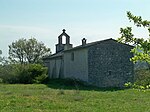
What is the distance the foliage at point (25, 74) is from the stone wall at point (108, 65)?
8.09 metres

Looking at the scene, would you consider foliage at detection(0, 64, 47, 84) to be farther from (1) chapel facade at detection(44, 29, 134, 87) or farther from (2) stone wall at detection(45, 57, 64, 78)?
(1) chapel facade at detection(44, 29, 134, 87)

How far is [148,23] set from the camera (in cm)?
453

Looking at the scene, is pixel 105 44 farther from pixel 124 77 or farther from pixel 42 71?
pixel 42 71

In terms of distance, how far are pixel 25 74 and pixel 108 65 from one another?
1090 cm

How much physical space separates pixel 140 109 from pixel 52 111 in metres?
3.97

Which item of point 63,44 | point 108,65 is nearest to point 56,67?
point 63,44

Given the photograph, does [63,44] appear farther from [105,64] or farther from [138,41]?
[138,41]

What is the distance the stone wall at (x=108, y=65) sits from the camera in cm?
3369

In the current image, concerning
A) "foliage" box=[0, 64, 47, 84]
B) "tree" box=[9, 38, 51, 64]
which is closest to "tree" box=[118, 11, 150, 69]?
"foliage" box=[0, 64, 47, 84]

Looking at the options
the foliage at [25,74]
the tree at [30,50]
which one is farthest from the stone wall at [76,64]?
the tree at [30,50]

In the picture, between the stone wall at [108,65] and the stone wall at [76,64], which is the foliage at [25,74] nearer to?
the stone wall at [76,64]

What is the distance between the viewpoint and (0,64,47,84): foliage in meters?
39.5

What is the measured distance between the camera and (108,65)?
112ft

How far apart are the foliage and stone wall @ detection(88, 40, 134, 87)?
8089 mm
